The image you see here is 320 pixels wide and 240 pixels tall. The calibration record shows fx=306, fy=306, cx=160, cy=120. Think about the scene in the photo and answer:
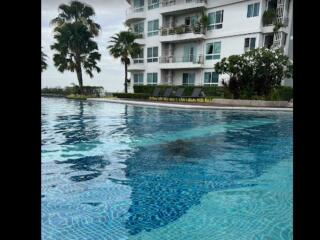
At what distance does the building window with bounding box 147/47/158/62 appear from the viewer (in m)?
38.2

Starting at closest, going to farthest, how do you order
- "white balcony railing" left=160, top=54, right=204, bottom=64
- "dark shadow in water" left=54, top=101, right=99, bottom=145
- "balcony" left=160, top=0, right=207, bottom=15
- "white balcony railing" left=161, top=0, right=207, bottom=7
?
"dark shadow in water" left=54, top=101, right=99, bottom=145 < "balcony" left=160, top=0, right=207, bottom=15 < "white balcony railing" left=160, top=54, right=204, bottom=64 < "white balcony railing" left=161, top=0, right=207, bottom=7

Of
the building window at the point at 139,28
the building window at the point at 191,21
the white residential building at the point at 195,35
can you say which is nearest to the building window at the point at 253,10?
the white residential building at the point at 195,35

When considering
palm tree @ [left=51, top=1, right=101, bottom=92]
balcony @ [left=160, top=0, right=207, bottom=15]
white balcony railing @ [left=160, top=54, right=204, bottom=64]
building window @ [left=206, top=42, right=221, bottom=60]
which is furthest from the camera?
palm tree @ [left=51, top=1, right=101, bottom=92]

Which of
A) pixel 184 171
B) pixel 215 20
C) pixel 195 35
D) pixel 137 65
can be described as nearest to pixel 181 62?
pixel 195 35

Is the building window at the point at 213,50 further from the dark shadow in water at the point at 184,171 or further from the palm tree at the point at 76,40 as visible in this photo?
the dark shadow in water at the point at 184,171

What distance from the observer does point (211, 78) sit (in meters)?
33.2

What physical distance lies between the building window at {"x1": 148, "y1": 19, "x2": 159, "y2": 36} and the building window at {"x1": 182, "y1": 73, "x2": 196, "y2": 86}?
6776 mm

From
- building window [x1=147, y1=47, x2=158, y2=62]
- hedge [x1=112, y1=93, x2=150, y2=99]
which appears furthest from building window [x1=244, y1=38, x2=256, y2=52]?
building window [x1=147, y1=47, x2=158, y2=62]

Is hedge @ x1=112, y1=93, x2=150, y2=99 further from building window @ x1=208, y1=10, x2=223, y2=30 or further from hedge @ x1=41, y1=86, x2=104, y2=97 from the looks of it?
building window @ x1=208, y1=10, x2=223, y2=30

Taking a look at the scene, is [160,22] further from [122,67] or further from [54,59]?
[54,59]

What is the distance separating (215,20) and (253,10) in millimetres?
4515

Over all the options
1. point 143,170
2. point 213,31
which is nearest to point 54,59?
point 213,31

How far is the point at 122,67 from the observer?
38.0m

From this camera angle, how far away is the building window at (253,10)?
97.0 ft
